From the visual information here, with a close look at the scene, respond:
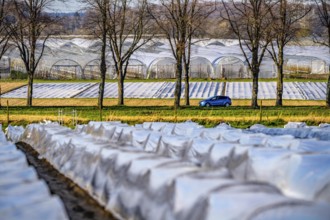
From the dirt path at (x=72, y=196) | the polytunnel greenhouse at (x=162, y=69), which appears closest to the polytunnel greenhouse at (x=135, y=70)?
the polytunnel greenhouse at (x=162, y=69)

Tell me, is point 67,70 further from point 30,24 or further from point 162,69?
point 30,24

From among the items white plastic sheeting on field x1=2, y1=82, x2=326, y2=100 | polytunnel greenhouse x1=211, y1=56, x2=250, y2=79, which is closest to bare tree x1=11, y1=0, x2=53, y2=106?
white plastic sheeting on field x1=2, y1=82, x2=326, y2=100

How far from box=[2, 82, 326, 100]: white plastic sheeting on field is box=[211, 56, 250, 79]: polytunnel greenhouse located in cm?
530

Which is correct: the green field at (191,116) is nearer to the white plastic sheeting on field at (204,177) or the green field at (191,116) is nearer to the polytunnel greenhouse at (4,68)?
the white plastic sheeting on field at (204,177)

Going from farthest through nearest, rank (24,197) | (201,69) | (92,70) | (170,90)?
(92,70) → (201,69) → (170,90) → (24,197)

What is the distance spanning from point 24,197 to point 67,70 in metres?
54.5

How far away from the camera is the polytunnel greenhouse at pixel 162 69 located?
190ft

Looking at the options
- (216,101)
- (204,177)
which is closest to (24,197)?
(204,177)

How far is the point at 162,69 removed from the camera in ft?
192

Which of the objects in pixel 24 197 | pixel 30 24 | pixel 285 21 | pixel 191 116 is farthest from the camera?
pixel 30 24

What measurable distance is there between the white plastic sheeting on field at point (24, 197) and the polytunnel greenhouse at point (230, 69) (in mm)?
48929

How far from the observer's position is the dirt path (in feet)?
31.3

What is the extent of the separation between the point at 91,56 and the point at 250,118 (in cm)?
3554

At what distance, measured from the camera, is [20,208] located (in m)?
6.58
